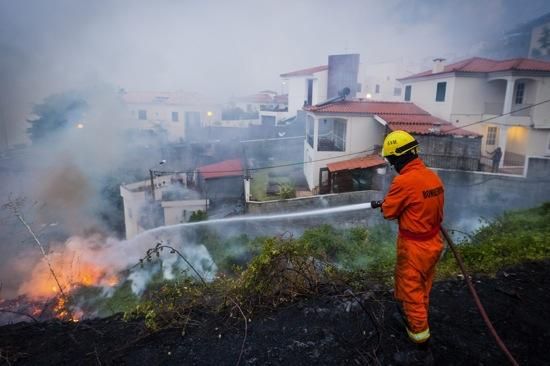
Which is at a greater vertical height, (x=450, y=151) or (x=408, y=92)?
(x=408, y=92)

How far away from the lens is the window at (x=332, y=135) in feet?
62.0

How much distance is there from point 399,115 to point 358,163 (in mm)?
4020

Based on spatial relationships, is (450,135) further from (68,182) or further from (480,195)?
(68,182)

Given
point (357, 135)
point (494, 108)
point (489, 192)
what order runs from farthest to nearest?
point (494, 108) → point (357, 135) → point (489, 192)

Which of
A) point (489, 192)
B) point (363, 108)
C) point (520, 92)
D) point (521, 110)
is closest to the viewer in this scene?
point (489, 192)

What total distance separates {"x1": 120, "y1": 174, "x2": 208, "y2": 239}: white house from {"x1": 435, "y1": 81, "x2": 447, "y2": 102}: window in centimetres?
1640

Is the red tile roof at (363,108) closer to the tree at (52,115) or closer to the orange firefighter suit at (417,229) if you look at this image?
the orange firefighter suit at (417,229)

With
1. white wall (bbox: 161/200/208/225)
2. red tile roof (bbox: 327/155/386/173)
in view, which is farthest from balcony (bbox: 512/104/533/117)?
white wall (bbox: 161/200/208/225)

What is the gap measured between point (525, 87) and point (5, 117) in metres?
51.6

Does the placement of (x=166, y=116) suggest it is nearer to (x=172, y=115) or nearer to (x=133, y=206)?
(x=172, y=115)

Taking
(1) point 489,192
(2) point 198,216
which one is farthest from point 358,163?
(2) point 198,216

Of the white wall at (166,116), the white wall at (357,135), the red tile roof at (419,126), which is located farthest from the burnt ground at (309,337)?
the white wall at (166,116)

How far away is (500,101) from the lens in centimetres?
2017

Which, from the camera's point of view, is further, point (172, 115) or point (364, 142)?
point (172, 115)
